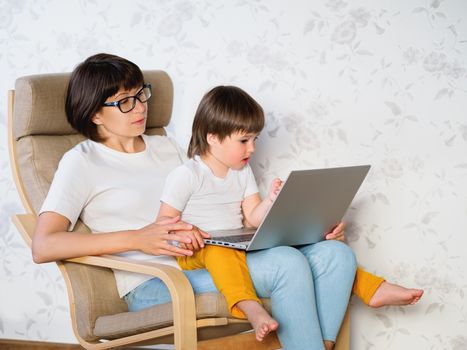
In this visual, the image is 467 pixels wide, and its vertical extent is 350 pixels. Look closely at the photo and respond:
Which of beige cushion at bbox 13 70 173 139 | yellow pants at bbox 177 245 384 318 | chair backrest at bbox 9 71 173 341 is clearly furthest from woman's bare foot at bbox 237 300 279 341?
beige cushion at bbox 13 70 173 139

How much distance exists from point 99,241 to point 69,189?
182 mm

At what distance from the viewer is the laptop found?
1.99m

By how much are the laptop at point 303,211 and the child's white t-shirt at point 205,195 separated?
0.09 metres

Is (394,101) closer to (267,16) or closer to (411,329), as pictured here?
(267,16)

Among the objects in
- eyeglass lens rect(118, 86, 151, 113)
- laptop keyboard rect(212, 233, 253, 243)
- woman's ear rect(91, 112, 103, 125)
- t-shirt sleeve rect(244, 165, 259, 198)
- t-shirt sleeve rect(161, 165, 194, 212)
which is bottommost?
laptop keyboard rect(212, 233, 253, 243)

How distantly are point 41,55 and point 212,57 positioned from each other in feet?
2.45

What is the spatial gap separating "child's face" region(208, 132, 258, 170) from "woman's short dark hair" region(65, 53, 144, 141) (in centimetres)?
30

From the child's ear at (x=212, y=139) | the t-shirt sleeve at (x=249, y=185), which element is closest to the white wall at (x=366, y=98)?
the t-shirt sleeve at (x=249, y=185)

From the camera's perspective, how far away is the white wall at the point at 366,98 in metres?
2.83

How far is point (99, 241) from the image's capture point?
2148 millimetres

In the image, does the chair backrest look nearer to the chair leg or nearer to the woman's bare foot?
the chair leg

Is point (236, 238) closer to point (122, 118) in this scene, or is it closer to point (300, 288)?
point (300, 288)

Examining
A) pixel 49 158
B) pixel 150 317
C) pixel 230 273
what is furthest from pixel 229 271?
pixel 49 158

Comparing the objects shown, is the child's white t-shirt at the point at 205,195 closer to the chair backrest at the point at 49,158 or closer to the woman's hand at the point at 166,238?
the woman's hand at the point at 166,238
